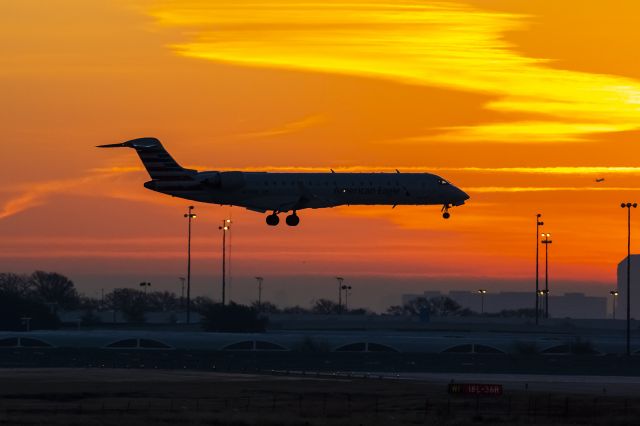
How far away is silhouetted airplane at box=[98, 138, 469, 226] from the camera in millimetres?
156750

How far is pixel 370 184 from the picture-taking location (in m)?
158

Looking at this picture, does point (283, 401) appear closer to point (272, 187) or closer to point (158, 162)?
point (272, 187)

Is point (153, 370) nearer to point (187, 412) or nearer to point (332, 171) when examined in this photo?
point (332, 171)

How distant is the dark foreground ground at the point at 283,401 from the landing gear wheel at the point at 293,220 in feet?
53.7

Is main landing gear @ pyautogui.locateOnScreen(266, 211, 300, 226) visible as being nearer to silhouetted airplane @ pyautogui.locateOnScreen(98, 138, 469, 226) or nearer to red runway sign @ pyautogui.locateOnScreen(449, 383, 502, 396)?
silhouetted airplane @ pyautogui.locateOnScreen(98, 138, 469, 226)

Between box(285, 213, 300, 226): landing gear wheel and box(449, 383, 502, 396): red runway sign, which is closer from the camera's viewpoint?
box(449, 383, 502, 396): red runway sign

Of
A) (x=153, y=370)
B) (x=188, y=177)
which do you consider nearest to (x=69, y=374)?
(x=153, y=370)

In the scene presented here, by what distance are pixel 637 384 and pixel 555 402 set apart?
41844mm

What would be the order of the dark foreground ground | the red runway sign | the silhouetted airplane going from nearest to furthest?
the dark foreground ground < the red runway sign < the silhouetted airplane

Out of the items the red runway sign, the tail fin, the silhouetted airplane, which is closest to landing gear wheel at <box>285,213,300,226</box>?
the silhouetted airplane

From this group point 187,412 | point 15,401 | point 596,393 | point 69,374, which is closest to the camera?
point 187,412

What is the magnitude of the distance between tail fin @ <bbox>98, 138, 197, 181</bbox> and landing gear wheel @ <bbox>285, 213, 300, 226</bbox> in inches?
419

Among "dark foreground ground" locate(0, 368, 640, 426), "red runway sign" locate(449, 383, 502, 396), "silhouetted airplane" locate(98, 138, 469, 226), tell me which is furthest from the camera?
"silhouetted airplane" locate(98, 138, 469, 226)

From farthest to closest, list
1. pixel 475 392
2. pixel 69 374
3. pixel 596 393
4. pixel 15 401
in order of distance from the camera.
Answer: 1. pixel 69 374
2. pixel 596 393
3. pixel 475 392
4. pixel 15 401
